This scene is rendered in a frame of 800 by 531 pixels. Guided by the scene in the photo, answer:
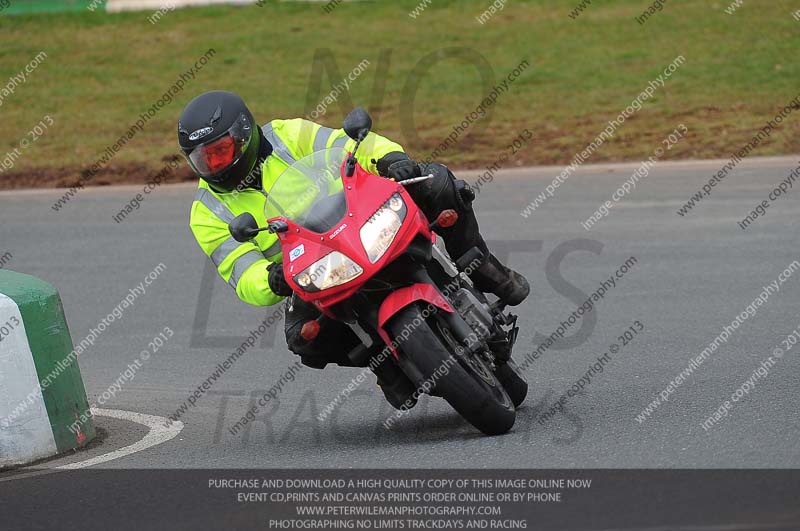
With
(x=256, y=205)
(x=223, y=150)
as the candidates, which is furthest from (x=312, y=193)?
(x=256, y=205)

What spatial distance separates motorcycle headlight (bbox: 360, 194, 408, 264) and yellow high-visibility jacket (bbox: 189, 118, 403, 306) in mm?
754

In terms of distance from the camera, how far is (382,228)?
655cm

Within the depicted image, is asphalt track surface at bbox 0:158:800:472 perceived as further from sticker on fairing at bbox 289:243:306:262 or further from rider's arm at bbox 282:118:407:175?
rider's arm at bbox 282:118:407:175

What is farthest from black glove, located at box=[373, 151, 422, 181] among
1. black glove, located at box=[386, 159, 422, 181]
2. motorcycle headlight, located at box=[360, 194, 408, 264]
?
motorcycle headlight, located at box=[360, 194, 408, 264]

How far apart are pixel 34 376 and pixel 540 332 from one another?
389 cm

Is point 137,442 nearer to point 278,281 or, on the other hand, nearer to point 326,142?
point 278,281

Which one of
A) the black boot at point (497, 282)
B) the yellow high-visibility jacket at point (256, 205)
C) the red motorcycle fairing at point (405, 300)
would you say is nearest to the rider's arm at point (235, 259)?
the yellow high-visibility jacket at point (256, 205)

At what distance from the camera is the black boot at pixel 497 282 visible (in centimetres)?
757

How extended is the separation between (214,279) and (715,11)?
611 inches

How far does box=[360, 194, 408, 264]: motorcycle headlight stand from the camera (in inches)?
255

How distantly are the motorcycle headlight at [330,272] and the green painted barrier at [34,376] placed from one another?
5.21ft

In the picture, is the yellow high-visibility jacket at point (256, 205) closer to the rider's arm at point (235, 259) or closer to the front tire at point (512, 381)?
the rider's arm at point (235, 259)
